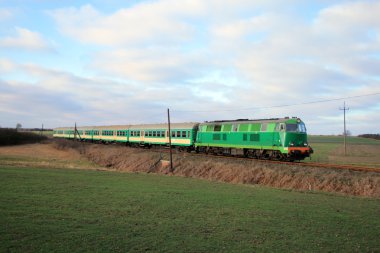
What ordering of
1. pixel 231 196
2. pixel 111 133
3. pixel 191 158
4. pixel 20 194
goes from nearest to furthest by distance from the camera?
pixel 20 194 < pixel 231 196 < pixel 191 158 < pixel 111 133

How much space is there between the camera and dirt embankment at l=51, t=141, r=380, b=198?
21.7 meters

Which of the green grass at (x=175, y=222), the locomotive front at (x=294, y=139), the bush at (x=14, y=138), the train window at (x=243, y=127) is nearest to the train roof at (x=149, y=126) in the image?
the train window at (x=243, y=127)

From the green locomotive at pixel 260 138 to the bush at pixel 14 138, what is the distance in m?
71.6

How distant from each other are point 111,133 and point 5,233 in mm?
64101

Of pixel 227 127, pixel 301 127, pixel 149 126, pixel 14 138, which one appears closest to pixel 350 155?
pixel 227 127

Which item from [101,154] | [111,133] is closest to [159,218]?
[101,154]

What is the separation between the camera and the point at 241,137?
35.2 metres

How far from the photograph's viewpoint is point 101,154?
5172 cm

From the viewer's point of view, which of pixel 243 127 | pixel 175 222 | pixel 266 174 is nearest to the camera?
pixel 175 222

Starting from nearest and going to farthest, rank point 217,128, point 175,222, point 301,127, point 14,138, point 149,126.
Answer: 1. point 175,222
2. point 301,127
3. point 217,128
4. point 149,126
5. point 14,138

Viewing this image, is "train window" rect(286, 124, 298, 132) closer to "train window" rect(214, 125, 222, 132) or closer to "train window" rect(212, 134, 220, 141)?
"train window" rect(214, 125, 222, 132)

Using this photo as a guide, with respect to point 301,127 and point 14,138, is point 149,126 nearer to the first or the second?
point 301,127

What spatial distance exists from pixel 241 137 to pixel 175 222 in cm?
2453

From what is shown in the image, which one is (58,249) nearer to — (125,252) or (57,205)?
(125,252)
